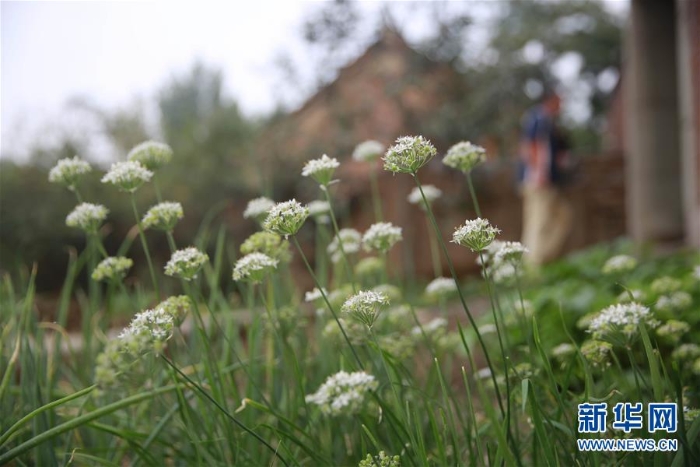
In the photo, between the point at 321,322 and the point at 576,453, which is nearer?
the point at 576,453

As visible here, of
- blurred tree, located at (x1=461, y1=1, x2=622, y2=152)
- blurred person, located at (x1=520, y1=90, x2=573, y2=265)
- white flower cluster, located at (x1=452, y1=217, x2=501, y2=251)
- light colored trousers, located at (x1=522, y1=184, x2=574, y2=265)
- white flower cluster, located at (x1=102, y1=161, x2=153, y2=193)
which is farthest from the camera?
blurred tree, located at (x1=461, y1=1, x2=622, y2=152)

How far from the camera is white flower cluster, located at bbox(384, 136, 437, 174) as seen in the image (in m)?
1.31

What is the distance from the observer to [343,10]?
9.61m

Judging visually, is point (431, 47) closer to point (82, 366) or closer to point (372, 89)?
point (372, 89)

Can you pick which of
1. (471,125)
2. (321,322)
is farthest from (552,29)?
(321,322)

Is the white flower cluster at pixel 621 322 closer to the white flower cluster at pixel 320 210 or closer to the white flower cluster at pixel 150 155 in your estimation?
the white flower cluster at pixel 320 210

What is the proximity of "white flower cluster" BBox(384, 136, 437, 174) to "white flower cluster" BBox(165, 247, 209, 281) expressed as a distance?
18.4 inches

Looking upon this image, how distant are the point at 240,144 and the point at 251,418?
1121cm

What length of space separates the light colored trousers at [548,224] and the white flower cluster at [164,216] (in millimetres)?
6828

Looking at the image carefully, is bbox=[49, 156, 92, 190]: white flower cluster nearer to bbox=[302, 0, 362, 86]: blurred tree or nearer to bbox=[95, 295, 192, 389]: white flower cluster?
bbox=[95, 295, 192, 389]: white flower cluster

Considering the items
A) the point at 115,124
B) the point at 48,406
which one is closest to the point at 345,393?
the point at 48,406

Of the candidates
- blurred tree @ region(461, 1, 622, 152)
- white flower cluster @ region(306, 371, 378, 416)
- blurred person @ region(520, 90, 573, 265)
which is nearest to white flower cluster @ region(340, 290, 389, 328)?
white flower cluster @ region(306, 371, 378, 416)

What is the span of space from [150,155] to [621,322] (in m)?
1.25

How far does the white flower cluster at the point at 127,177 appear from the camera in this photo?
5.23 feet
